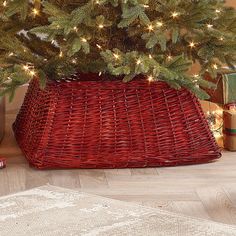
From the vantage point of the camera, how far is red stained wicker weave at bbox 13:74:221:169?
2309 millimetres

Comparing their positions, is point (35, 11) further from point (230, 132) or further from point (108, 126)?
point (230, 132)

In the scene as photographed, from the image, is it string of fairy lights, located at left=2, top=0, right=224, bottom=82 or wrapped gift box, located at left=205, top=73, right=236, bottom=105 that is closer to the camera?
string of fairy lights, located at left=2, top=0, right=224, bottom=82

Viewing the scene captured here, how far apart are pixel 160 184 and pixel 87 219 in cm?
50

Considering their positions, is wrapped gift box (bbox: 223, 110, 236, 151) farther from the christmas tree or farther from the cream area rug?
the cream area rug

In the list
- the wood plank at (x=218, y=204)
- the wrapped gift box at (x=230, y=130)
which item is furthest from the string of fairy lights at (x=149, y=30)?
the wood plank at (x=218, y=204)

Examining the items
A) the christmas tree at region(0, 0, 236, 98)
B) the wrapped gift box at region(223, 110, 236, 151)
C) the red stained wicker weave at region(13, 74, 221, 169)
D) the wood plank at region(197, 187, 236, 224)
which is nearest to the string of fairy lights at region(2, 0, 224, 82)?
the christmas tree at region(0, 0, 236, 98)

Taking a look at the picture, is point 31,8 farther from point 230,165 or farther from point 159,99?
point 230,165

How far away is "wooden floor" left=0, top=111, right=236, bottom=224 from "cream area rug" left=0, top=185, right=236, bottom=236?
0.42ft

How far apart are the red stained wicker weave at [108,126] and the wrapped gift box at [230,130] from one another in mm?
272

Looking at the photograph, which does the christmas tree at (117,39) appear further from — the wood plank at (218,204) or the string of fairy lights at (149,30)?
the wood plank at (218,204)

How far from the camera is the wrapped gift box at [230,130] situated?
254 centimetres

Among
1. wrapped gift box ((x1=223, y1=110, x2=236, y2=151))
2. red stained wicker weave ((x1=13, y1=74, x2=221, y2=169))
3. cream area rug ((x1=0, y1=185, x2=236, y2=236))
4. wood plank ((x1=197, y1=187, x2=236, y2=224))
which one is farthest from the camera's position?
wrapped gift box ((x1=223, y1=110, x2=236, y2=151))

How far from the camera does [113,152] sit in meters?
2.33

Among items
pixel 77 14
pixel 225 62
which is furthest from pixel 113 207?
pixel 225 62
